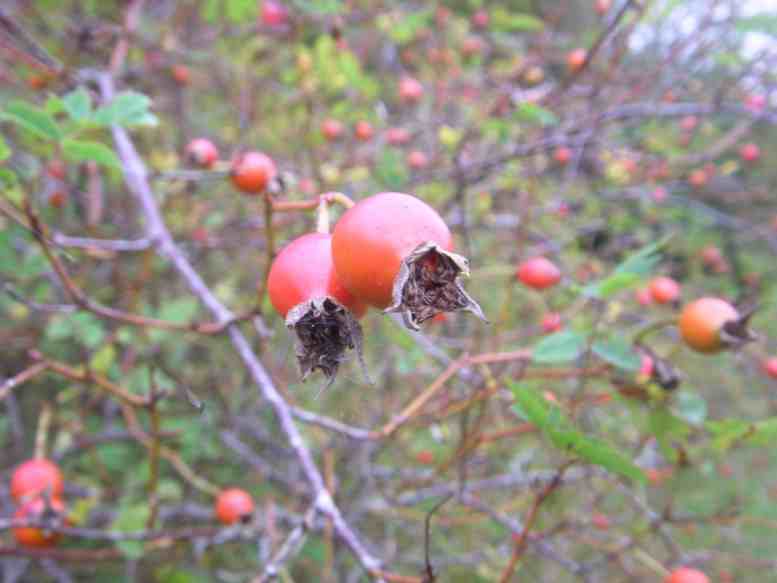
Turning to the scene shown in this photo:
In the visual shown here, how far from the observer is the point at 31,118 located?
110 centimetres

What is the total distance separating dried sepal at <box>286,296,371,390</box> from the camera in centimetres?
79

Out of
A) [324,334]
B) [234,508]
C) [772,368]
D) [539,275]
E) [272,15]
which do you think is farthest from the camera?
[272,15]

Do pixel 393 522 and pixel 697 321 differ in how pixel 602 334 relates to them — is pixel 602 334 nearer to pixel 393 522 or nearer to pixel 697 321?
pixel 697 321

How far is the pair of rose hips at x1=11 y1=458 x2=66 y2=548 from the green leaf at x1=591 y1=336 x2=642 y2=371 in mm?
1275

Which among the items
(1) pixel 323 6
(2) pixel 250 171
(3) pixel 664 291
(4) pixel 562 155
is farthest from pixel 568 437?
→ (4) pixel 562 155

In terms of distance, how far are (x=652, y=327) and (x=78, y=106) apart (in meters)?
1.30

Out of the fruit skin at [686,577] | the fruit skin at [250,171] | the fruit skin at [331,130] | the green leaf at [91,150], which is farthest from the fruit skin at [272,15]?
the fruit skin at [686,577]

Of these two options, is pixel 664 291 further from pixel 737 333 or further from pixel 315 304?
pixel 315 304

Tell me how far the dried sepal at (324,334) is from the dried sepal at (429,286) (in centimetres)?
9

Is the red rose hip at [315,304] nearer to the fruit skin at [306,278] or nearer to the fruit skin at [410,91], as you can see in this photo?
the fruit skin at [306,278]

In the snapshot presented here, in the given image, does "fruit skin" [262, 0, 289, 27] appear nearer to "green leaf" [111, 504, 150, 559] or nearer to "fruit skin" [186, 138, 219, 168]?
"fruit skin" [186, 138, 219, 168]

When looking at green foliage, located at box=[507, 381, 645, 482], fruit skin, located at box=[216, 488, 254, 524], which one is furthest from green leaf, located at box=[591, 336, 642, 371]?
fruit skin, located at box=[216, 488, 254, 524]

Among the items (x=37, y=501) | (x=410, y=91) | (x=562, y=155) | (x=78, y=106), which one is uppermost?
(x=410, y=91)

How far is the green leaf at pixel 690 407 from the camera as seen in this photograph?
1266 millimetres
